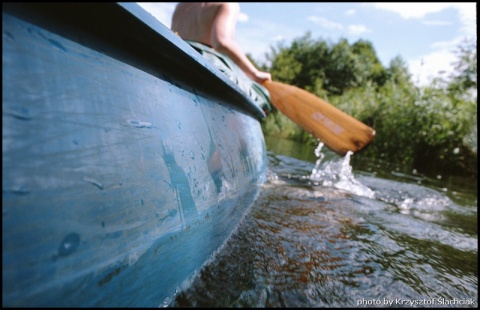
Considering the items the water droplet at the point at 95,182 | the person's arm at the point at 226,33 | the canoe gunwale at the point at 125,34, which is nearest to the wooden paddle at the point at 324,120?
the person's arm at the point at 226,33

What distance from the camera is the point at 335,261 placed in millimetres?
1161

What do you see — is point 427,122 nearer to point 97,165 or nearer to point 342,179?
point 342,179

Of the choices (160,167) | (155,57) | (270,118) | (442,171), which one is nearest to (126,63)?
(155,57)

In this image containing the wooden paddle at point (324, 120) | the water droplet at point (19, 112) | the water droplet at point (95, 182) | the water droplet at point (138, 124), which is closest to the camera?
the water droplet at point (19, 112)

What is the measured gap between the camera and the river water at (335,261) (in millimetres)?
884

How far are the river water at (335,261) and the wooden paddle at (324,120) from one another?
3.02 ft

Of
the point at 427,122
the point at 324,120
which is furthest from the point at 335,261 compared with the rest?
Result: the point at 427,122

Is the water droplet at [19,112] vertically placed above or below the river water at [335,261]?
above

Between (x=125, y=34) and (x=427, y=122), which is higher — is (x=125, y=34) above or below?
below

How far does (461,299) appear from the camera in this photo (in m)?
1.03

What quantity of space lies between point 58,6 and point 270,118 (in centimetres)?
1598

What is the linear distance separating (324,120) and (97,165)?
107 inches

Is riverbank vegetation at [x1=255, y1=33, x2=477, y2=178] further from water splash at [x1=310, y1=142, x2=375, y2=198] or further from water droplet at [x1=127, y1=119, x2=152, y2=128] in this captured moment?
water droplet at [x1=127, y1=119, x2=152, y2=128]

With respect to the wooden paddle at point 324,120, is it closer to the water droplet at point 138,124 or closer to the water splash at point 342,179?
the water splash at point 342,179
